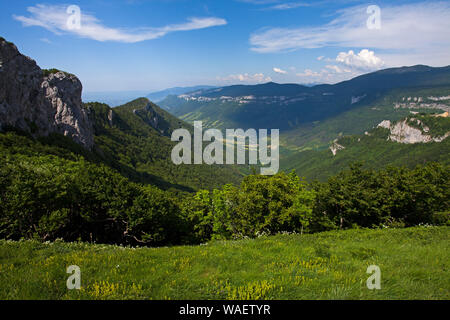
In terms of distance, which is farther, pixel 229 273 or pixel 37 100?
pixel 37 100

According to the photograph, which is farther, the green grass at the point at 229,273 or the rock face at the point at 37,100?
the rock face at the point at 37,100

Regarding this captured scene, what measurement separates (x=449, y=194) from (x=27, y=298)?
142 feet

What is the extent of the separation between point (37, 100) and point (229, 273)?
140831 mm

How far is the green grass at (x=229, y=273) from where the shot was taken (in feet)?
23.9

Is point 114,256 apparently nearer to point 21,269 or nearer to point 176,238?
point 21,269

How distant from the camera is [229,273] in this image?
343 inches

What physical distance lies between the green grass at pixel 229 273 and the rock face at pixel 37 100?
104 meters

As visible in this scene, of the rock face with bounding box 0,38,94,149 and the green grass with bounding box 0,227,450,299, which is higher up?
the rock face with bounding box 0,38,94,149

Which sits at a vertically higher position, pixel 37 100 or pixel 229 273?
pixel 37 100

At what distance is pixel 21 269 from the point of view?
8648 mm

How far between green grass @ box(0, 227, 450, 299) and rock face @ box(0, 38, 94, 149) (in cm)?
10388

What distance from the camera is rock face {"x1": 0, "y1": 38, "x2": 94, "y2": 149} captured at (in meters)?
89.5

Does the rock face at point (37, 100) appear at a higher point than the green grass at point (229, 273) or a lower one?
higher
